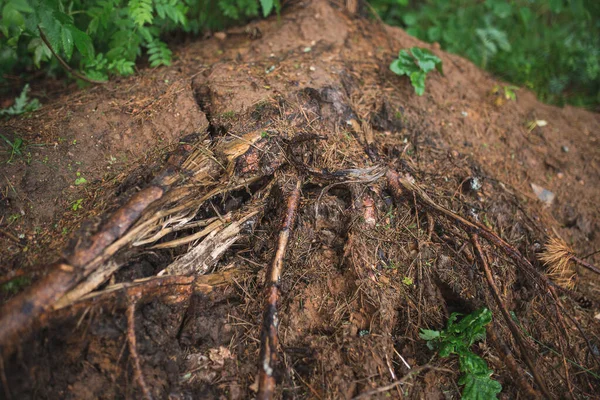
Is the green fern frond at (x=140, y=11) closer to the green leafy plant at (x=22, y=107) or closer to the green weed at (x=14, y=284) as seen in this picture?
the green leafy plant at (x=22, y=107)

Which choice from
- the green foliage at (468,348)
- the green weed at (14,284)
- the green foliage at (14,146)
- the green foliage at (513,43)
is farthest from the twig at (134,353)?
the green foliage at (513,43)

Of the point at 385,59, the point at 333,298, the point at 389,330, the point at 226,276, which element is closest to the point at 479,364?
the point at 389,330

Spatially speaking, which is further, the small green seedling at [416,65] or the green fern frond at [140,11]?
the small green seedling at [416,65]

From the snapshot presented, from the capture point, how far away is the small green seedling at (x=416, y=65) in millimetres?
3150

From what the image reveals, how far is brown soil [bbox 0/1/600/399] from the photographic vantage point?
6.59 ft

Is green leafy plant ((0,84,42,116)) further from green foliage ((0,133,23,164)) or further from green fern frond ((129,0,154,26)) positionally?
green fern frond ((129,0,154,26))

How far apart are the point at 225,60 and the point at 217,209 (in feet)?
4.81

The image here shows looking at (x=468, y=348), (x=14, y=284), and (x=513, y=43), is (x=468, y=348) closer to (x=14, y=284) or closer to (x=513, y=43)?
(x=14, y=284)

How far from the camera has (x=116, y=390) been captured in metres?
1.90

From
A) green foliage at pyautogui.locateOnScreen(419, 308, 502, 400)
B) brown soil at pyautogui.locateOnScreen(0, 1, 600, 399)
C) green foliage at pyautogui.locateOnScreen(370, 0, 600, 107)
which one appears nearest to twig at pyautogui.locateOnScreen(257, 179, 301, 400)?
brown soil at pyautogui.locateOnScreen(0, 1, 600, 399)

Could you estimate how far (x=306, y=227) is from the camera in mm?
2389

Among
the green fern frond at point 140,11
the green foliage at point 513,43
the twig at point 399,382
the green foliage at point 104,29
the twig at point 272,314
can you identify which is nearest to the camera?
the twig at point 272,314

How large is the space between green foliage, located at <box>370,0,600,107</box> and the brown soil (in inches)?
58.5

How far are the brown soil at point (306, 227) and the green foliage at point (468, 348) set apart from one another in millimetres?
69
